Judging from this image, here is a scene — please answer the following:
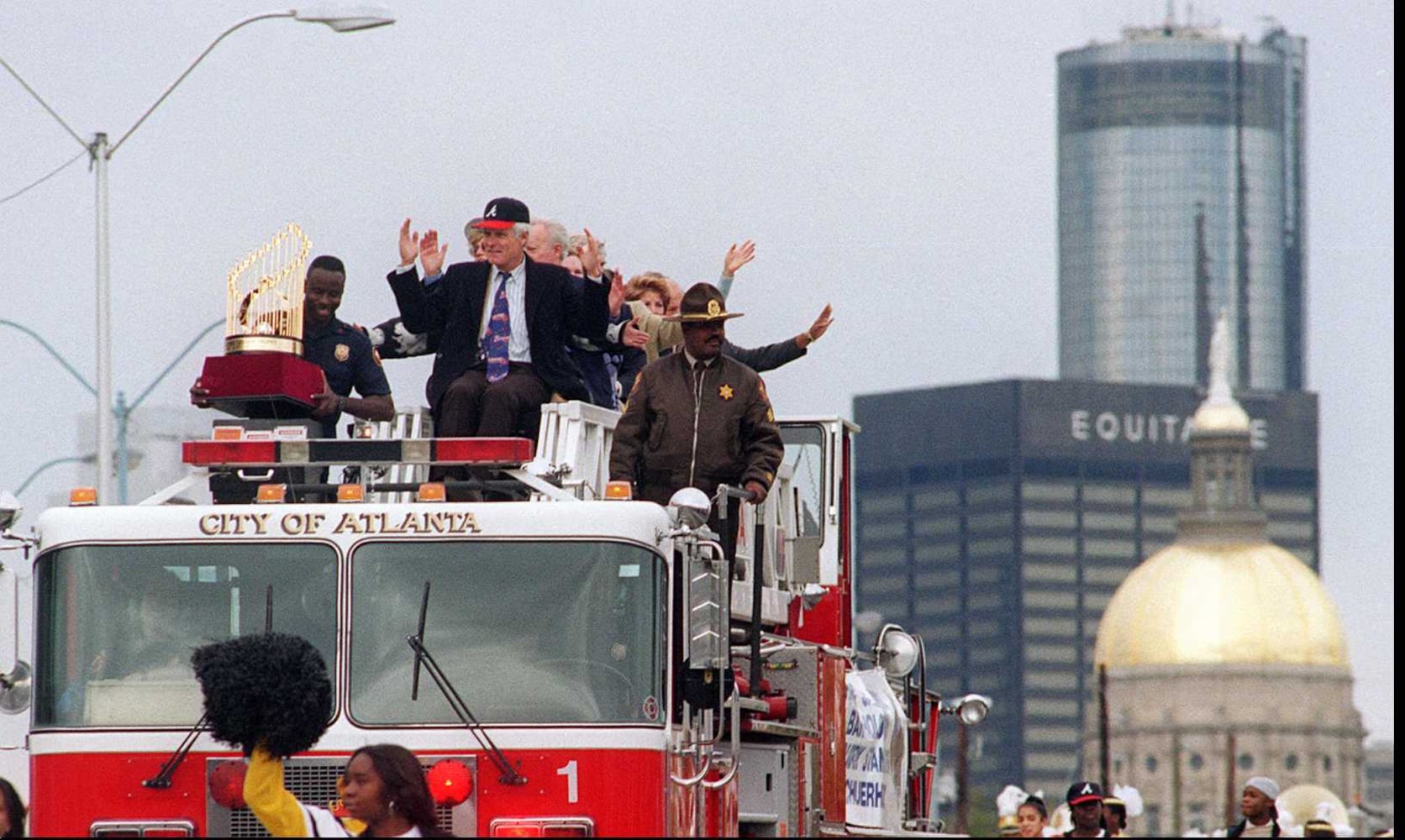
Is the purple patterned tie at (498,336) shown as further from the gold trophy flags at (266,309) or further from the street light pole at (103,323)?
the street light pole at (103,323)

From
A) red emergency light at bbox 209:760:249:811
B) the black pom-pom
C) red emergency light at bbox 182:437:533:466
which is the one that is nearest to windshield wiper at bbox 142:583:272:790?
red emergency light at bbox 209:760:249:811

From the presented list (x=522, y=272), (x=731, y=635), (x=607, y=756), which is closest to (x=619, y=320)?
(x=522, y=272)

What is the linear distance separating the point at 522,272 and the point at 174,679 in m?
2.77

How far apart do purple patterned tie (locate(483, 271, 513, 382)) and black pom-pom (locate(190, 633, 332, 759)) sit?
9.14 feet

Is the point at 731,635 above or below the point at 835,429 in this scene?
below

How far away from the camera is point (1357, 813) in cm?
7956

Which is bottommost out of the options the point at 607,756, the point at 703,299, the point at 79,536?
the point at 607,756

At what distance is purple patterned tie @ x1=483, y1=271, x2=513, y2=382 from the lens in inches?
613

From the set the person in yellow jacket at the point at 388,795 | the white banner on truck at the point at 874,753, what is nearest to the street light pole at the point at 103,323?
the white banner on truck at the point at 874,753

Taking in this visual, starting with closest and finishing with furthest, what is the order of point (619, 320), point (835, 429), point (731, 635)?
point (731, 635) → point (619, 320) → point (835, 429)

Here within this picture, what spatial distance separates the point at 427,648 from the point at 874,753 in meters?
3.92

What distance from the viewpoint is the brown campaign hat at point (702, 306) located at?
1489 centimetres

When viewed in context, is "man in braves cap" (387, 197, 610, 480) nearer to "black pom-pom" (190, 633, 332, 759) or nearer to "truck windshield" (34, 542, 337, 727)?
"truck windshield" (34, 542, 337, 727)

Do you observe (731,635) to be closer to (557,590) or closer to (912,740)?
(557,590)
